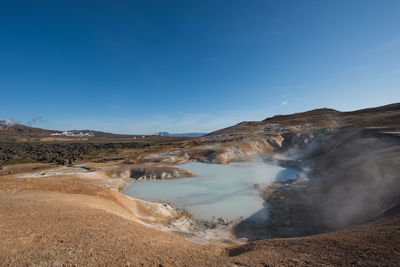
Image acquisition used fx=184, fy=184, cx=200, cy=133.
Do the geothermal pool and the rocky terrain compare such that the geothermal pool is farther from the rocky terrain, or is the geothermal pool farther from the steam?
the steam

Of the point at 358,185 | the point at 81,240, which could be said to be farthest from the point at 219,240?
the point at 358,185

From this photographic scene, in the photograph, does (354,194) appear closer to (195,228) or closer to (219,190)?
(195,228)

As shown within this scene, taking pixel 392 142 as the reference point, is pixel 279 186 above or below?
below

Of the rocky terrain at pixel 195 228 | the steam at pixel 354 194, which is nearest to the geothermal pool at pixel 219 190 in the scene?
the rocky terrain at pixel 195 228

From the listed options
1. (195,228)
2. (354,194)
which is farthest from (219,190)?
(354,194)

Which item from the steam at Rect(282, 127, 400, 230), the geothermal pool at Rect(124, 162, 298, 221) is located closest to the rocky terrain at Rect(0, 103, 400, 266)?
the steam at Rect(282, 127, 400, 230)

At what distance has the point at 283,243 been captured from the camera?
7.68 metres

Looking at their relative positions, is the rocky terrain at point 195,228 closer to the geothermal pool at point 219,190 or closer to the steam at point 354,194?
the steam at point 354,194

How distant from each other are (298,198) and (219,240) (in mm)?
11336

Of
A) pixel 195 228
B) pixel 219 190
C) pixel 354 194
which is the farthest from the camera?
pixel 219 190

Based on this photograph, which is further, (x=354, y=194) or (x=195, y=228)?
(x=354, y=194)

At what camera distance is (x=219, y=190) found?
2411cm

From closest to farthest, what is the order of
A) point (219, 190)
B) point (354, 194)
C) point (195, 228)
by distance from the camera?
point (195, 228) < point (354, 194) < point (219, 190)

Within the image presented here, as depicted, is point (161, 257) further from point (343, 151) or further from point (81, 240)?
point (343, 151)
